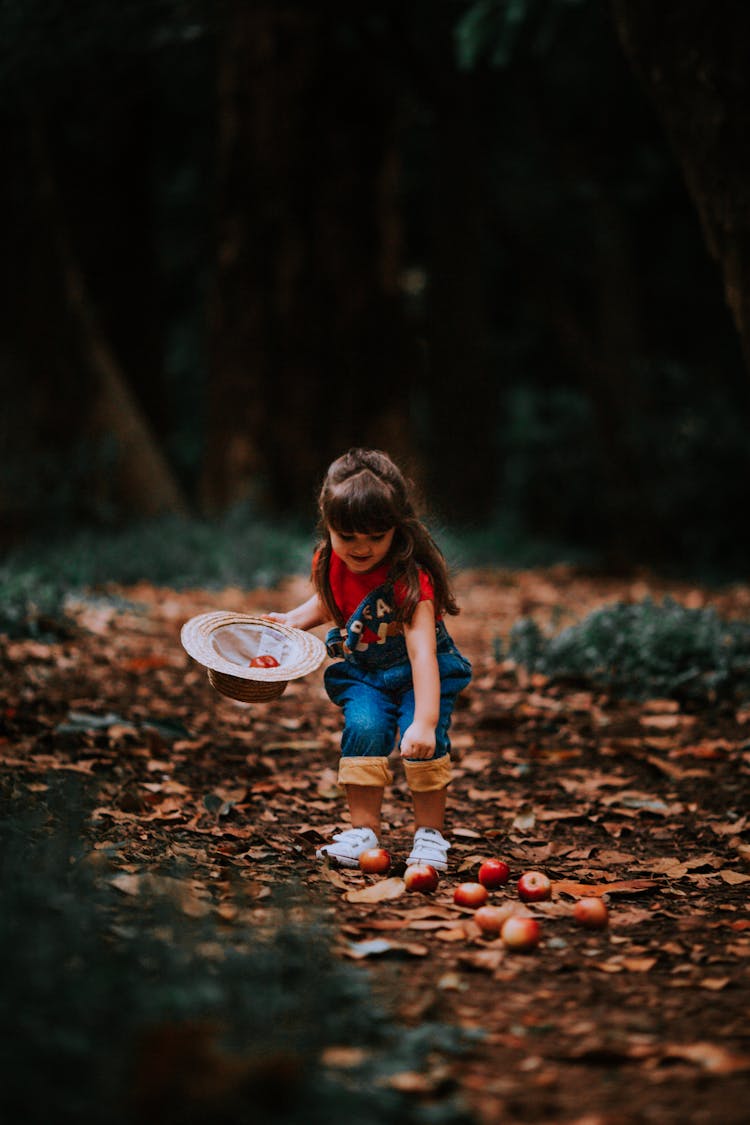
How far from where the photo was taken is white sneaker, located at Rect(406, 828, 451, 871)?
3131mm

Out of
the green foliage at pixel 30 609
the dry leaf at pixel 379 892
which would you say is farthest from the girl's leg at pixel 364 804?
the green foliage at pixel 30 609

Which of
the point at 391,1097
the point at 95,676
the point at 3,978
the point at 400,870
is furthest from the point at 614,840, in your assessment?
the point at 95,676

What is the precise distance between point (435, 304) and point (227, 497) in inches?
131

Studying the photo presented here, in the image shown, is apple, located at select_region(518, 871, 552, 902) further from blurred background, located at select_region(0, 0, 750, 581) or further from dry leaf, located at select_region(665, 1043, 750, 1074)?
blurred background, located at select_region(0, 0, 750, 581)

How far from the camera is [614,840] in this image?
3.58 m

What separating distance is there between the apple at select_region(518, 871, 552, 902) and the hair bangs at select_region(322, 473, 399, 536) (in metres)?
1.03

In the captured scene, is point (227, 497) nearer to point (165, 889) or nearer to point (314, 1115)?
point (165, 889)

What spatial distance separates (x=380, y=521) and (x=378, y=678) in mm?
542

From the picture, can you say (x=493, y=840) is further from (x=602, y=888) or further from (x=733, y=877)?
(x=733, y=877)

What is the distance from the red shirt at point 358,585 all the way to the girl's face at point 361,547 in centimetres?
8

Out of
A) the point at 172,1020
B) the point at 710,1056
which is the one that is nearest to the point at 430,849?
the point at 710,1056

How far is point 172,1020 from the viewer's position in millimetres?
1667

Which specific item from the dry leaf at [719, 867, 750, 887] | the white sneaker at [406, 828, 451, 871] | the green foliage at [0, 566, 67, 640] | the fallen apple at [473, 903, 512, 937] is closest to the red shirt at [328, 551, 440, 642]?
the white sneaker at [406, 828, 451, 871]

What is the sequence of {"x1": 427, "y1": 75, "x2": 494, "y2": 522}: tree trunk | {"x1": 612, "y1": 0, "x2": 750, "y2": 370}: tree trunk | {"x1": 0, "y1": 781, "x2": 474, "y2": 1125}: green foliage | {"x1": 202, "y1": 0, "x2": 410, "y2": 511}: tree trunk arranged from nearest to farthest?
1. {"x1": 0, "y1": 781, "x2": 474, "y2": 1125}: green foliage
2. {"x1": 612, "y1": 0, "x2": 750, "y2": 370}: tree trunk
3. {"x1": 202, "y1": 0, "x2": 410, "y2": 511}: tree trunk
4. {"x1": 427, "y1": 75, "x2": 494, "y2": 522}: tree trunk
